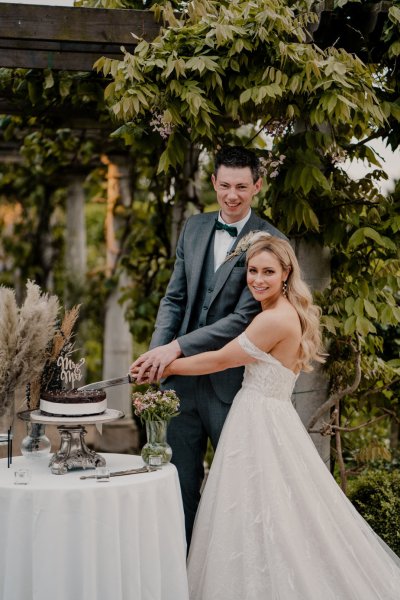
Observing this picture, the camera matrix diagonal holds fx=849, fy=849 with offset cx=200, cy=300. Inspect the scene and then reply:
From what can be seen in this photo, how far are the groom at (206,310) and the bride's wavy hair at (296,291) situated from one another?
0.17 m

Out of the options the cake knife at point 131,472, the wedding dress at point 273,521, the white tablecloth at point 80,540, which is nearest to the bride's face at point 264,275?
the wedding dress at point 273,521

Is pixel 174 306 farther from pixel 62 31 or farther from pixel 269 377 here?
pixel 62 31

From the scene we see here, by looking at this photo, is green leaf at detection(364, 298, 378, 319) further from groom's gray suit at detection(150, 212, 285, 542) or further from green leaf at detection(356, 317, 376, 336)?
groom's gray suit at detection(150, 212, 285, 542)

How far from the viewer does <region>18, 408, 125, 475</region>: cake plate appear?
10.7ft

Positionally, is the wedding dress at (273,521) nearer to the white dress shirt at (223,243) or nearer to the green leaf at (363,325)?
the white dress shirt at (223,243)

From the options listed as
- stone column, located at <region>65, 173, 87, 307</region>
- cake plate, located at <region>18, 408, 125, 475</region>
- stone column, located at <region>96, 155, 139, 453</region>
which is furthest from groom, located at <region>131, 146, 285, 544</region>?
stone column, located at <region>65, 173, 87, 307</region>

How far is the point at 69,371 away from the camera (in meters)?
3.46

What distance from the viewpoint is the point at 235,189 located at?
3.81 meters

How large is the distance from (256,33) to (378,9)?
0.73 meters

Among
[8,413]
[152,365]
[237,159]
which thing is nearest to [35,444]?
[8,413]

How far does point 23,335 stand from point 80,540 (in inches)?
34.1

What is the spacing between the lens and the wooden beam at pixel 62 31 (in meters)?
4.32

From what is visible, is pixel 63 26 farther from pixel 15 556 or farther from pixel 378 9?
pixel 15 556

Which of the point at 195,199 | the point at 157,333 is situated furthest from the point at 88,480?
the point at 195,199
